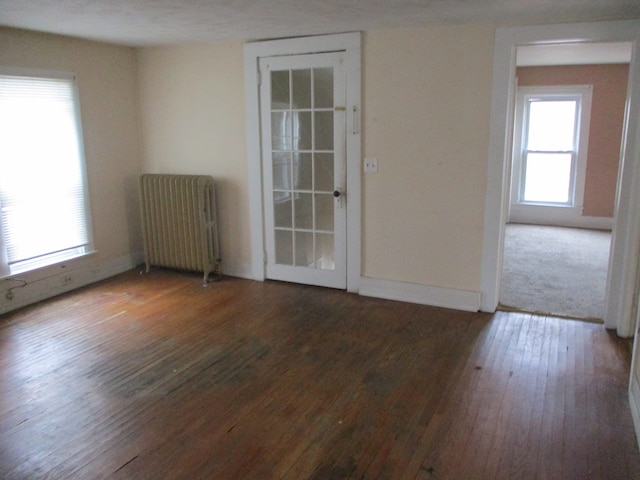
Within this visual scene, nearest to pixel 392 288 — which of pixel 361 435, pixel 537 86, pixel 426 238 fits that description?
pixel 426 238

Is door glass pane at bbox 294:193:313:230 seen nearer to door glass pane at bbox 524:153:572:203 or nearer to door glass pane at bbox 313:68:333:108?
door glass pane at bbox 313:68:333:108

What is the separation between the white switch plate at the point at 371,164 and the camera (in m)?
4.39

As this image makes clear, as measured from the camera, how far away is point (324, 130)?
14.9 ft

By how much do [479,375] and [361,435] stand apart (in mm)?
1000

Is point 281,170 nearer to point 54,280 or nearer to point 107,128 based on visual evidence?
point 107,128

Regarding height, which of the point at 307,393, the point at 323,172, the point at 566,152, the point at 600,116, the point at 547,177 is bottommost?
the point at 307,393

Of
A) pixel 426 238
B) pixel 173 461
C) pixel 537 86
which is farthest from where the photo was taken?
pixel 537 86

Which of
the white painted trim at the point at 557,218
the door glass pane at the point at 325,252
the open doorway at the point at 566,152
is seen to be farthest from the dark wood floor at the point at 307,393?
the white painted trim at the point at 557,218

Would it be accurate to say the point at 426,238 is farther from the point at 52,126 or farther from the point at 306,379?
the point at 52,126

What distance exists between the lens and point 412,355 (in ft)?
11.3

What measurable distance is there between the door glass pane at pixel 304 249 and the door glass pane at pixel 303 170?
447mm

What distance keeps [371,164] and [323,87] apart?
2.59 feet

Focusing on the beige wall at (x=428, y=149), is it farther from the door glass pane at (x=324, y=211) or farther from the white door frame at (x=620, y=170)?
the door glass pane at (x=324, y=211)

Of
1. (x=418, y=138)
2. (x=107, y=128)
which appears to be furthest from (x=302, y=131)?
(x=107, y=128)
